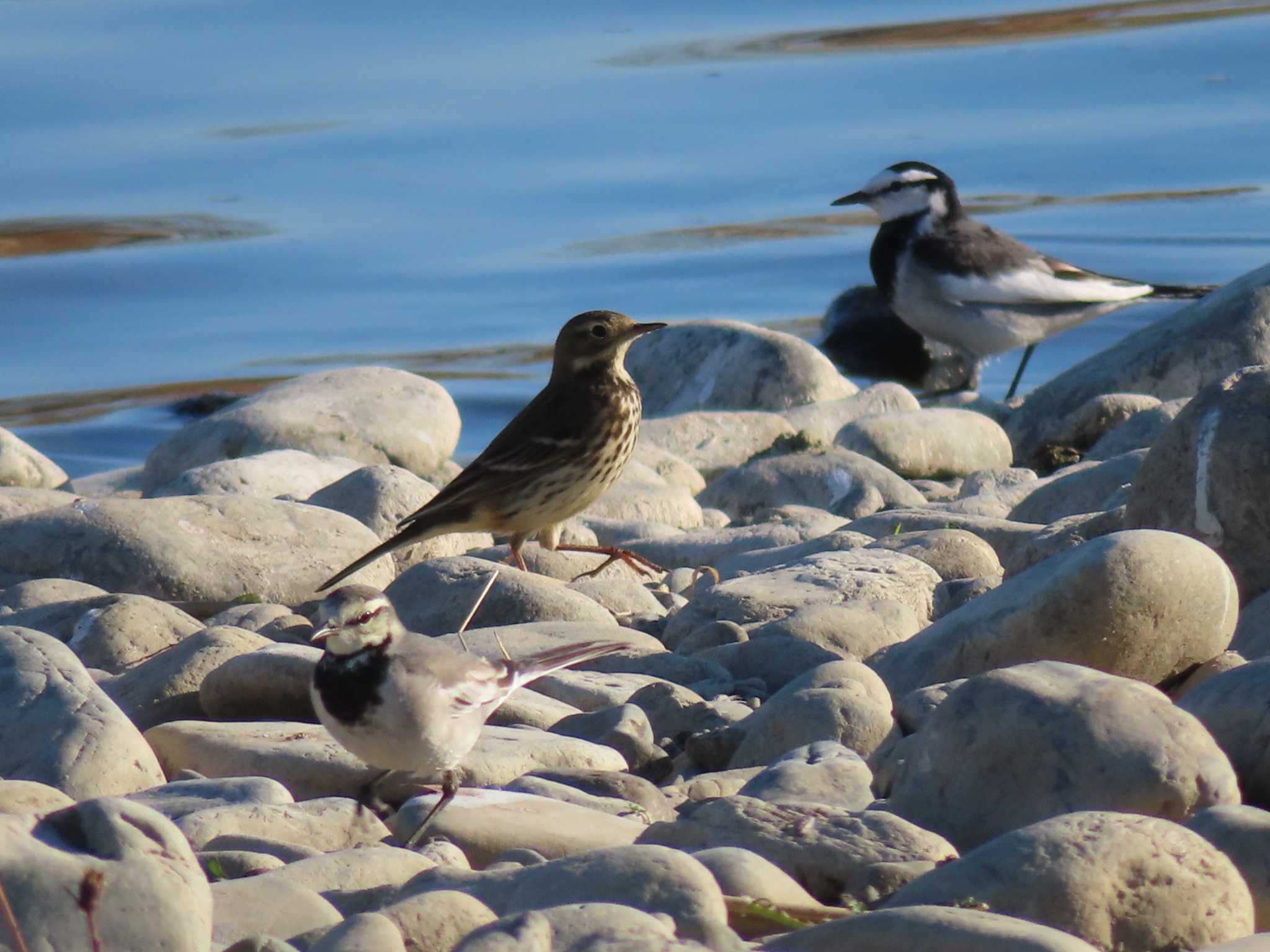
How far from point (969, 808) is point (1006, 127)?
61.7ft

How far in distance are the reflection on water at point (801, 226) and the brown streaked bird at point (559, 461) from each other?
10604 millimetres

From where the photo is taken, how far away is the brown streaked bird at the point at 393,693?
4992 millimetres

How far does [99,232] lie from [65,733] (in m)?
15.6

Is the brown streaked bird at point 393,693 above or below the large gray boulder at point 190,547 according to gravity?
above

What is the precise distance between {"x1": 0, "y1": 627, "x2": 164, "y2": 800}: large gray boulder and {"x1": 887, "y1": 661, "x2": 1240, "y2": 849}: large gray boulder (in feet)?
6.61

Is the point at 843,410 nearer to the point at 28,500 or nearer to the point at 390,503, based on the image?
the point at 390,503

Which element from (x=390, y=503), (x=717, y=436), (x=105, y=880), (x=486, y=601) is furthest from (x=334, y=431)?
(x=105, y=880)

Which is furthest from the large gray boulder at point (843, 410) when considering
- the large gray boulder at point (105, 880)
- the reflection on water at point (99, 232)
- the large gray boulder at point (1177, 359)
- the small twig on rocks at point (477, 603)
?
the large gray boulder at point (105, 880)

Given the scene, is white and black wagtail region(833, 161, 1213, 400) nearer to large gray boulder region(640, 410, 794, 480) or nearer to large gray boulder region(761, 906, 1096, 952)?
large gray boulder region(640, 410, 794, 480)

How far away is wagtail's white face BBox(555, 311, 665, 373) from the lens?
347 inches

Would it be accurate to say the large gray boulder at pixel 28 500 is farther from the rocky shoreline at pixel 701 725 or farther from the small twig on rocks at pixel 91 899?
the small twig on rocks at pixel 91 899

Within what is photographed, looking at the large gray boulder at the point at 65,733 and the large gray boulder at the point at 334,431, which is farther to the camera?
the large gray boulder at the point at 334,431

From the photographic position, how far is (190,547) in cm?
812

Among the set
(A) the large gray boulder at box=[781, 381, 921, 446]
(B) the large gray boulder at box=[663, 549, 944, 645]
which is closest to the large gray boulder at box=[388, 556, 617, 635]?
(B) the large gray boulder at box=[663, 549, 944, 645]
